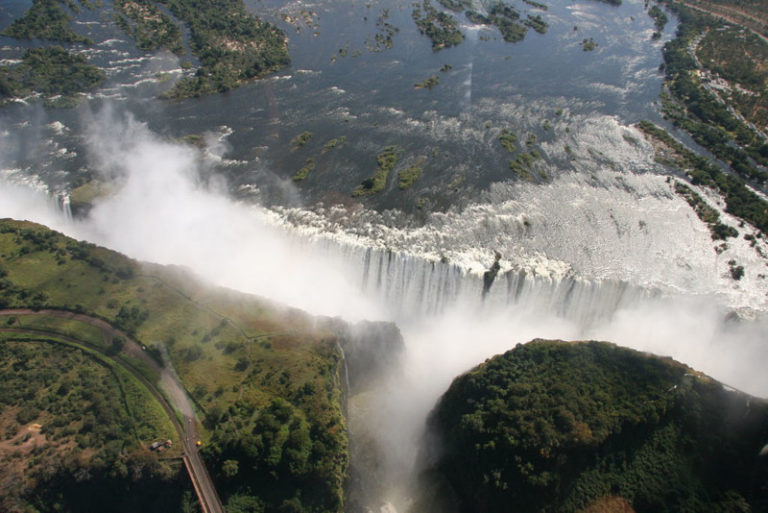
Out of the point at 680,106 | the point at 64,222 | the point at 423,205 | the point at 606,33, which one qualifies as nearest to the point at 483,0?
the point at 606,33

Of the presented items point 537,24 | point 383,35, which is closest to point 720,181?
point 537,24

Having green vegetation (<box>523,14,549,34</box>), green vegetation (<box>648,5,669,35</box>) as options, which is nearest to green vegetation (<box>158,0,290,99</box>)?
green vegetation (<box>523,14,549,34</box>)

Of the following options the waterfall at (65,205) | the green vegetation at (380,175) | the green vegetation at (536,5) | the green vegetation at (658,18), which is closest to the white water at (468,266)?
the waterfall at (65,205)

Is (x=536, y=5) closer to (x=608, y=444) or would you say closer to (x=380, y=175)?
(x=380, y=175)

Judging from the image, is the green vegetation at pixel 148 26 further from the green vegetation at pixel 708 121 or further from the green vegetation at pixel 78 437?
the green vegetation at pixel 708 121

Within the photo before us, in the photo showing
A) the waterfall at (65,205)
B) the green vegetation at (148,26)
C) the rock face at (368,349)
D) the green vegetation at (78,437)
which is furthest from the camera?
the green vegetation at (148,26)

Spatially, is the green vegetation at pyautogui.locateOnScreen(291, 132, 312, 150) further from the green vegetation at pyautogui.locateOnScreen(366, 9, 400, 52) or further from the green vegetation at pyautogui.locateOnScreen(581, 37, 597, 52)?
the green vegetation at pyautogui.locateOnScreen(581, 37, 597, 52)
